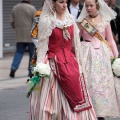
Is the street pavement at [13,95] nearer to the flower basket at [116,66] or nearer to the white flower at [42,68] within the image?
the flower basket at [116,66]

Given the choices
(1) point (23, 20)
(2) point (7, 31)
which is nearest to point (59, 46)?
(1) point (23, 20)

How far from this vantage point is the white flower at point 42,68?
6.64 m

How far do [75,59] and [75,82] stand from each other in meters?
0.30

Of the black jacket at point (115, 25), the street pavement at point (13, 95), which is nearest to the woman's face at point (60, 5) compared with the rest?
the street pavement at point (13, 95)

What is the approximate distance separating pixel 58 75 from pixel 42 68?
0.25 m

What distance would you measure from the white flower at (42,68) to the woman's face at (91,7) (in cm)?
134

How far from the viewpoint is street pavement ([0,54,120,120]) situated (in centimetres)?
912

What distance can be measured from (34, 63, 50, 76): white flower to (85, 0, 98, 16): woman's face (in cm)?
134

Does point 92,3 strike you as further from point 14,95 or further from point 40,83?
point 14,95

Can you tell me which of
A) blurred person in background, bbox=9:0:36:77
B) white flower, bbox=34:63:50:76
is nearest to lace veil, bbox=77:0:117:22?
white flower, bbox=34:63:50:76

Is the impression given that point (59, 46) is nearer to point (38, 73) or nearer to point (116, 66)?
point (38, 73)

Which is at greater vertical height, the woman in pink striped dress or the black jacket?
the woman in pink striped dress

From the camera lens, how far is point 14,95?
10828mm

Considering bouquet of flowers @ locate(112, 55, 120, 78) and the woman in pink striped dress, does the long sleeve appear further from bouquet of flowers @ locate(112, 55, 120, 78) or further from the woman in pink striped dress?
the woman in pink striped dress
